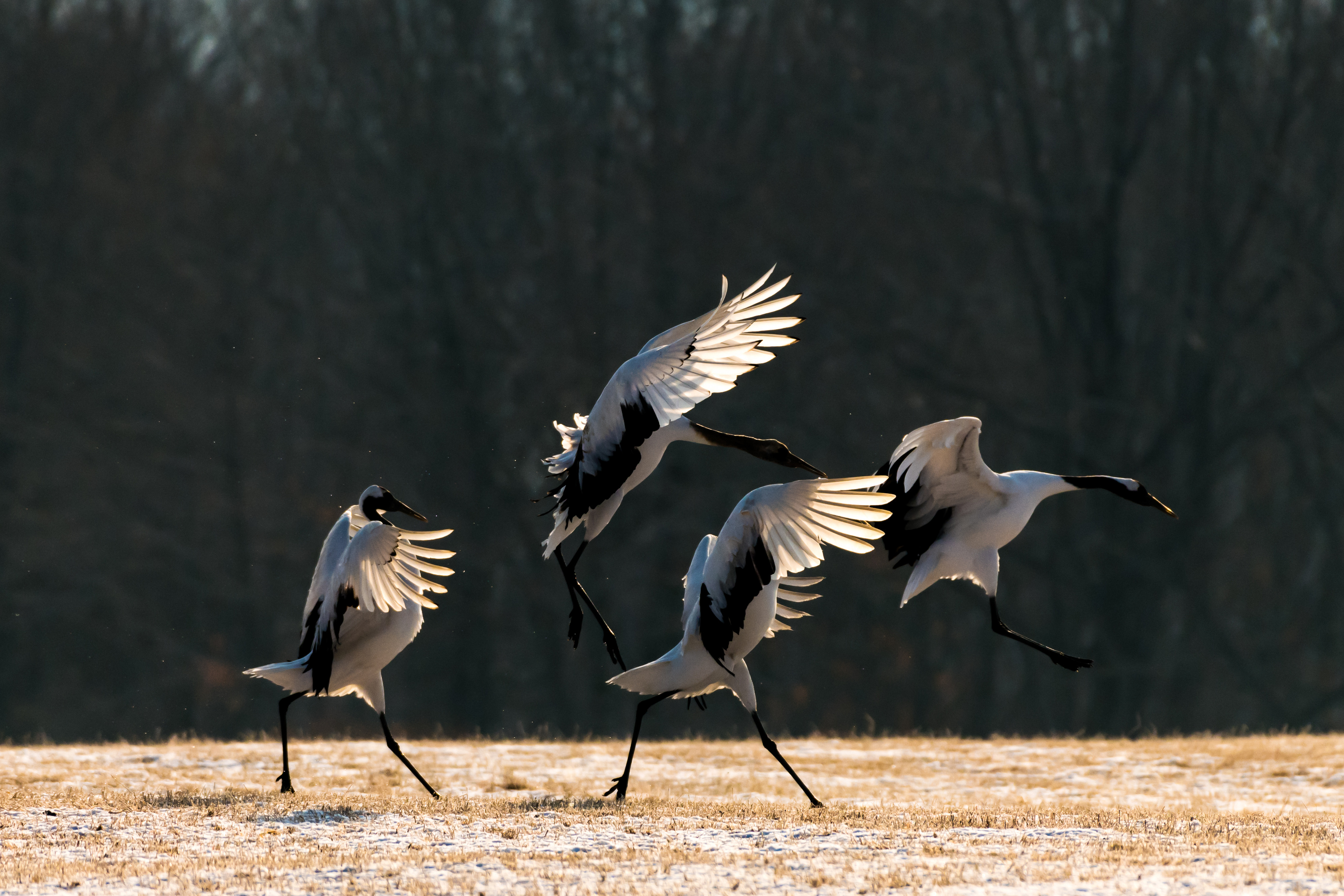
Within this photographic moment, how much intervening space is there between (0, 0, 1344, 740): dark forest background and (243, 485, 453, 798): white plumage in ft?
54.2

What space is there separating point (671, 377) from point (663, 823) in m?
2.31

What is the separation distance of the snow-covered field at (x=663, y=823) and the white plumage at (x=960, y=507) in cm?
142

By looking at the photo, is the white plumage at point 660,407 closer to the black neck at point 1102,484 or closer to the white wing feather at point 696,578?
the white wing feather at point 696,578

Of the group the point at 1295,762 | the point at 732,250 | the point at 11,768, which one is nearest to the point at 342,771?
the point at 11,768

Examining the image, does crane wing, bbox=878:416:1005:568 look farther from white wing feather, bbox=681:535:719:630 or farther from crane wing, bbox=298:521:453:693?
crane wing, bbox=298:521:453:693

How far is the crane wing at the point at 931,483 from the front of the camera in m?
9.53

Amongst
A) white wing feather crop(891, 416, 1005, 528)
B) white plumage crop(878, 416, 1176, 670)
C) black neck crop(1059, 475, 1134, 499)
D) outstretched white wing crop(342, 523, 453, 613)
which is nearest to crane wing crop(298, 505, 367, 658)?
outstretched white wing crop(342, 523, 453, 613)

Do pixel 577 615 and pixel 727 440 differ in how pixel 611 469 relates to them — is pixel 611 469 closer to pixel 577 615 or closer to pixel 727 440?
pixel 727 440

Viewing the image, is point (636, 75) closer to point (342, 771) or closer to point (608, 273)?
point (608, 273)

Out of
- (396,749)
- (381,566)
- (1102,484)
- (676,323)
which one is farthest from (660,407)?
(676,323)

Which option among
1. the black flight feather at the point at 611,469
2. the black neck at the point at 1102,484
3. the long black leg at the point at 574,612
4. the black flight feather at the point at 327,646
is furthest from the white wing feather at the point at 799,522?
the black flight feather at the point at 327,646

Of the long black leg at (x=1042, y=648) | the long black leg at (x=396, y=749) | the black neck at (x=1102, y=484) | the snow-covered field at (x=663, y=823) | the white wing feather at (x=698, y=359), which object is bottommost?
the snow-covered field at (x=663, y=823)

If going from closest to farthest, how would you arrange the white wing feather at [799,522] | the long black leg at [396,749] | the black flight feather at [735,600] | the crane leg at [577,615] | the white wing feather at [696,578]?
the white wing feather at [799,522]
the black flight feather at [735,600]
the white wing feather at [696,578]
the long black leg at [396,749]
the crane leg at [577,615]

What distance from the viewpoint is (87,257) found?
29406 millimetres
